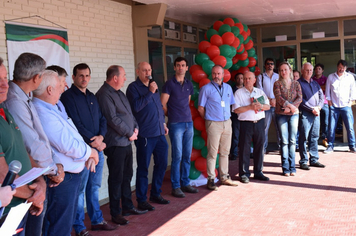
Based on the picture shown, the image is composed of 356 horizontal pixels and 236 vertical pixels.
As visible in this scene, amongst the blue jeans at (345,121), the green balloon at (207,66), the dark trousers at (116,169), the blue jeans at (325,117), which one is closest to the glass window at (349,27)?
the blue jeans at (325,117)

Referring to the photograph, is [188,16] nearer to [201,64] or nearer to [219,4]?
[219,4]

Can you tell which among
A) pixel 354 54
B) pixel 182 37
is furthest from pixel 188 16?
pixel 354 54

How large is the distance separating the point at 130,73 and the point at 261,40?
15.4 ft

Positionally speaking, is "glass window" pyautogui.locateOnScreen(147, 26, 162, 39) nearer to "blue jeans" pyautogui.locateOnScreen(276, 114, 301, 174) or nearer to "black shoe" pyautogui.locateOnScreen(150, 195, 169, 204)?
"blue jeans" pyautogui.locateOnScreen(276, 114, 301, 174)

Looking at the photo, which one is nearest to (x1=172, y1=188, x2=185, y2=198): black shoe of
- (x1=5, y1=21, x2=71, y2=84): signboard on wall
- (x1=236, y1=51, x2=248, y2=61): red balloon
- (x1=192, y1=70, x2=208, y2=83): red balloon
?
(x1=192, y1=70, x2=208, y2=83): red balloon

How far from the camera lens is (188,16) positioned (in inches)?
292

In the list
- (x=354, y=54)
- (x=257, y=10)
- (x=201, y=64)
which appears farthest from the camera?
(x=354, y=54)

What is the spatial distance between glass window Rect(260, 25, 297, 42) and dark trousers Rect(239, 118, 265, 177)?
425 cm

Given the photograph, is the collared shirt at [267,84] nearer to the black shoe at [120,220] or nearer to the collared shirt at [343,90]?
the collared shirt at [343,90]

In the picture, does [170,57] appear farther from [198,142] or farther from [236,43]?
[198,142]

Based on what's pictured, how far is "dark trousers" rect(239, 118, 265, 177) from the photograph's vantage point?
5895 millimetres

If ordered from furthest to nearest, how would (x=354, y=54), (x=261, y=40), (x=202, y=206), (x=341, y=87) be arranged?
(x=261, y=40)
(x=354, y=54)
(x=341, y=87)
(x=202, y=206)

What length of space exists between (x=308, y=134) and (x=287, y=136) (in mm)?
719

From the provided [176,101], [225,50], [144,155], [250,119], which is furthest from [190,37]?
[144,155]
